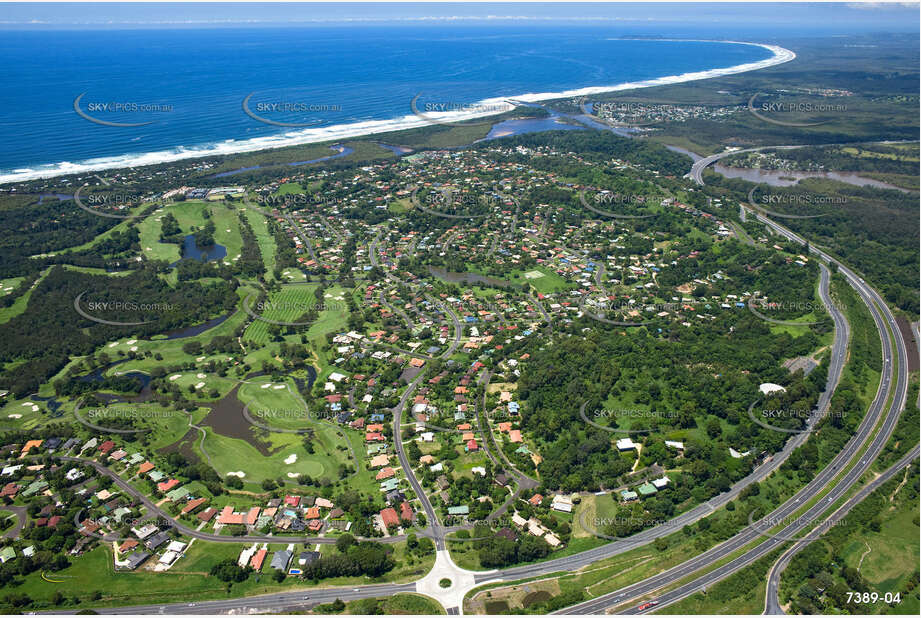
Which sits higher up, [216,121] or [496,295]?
[216,121]

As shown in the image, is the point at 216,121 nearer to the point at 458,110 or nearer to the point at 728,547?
the point at 458,110

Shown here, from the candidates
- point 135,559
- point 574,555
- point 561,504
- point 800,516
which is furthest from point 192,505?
point 800,516

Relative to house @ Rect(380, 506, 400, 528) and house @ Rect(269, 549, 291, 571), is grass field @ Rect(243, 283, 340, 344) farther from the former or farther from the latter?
house @ Rect(269, 549, 291, 571)

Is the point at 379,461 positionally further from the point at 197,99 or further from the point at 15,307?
the point at 197,99

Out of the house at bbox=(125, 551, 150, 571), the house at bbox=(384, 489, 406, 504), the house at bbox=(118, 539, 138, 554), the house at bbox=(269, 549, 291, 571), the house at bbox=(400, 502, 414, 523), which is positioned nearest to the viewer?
the house at bbox=(269, 549, 291, 571)

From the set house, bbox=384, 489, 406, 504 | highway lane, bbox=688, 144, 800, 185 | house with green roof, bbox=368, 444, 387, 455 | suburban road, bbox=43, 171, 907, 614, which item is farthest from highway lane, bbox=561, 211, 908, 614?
highway lane, bbox=688, 144, 800, 185

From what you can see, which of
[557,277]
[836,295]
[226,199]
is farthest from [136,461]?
[836,295]
